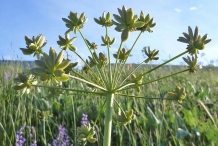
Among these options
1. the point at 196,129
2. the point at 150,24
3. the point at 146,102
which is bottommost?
the point at 196,129

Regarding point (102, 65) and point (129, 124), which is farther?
point (129, 124)

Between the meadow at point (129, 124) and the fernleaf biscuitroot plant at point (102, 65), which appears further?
the meadow at point (129, 124)

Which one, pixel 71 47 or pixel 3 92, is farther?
pixel 3 92

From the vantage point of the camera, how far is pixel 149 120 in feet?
8.22

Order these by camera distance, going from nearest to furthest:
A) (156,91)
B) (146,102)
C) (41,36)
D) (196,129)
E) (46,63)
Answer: (46,63), (41,36), (196,129), (146,102), (156,91)

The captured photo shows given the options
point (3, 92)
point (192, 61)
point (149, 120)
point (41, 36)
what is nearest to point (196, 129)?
point (149, 120)

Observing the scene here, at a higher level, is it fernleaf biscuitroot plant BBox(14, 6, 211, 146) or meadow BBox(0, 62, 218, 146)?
fernleaf biscuitroot plant BBox(14, 6, 211, 146)

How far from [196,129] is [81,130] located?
5.24 feet

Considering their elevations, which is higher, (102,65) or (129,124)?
(102,65)

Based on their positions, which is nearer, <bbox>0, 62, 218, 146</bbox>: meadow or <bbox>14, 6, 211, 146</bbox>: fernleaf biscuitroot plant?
<bbox>14, 6, 211, 146</bbox>: fernleaf biscuitroot plant

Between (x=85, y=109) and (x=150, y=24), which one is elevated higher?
(x=150, y=24)

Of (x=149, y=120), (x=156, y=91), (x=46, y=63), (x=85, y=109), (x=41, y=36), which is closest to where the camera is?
(x=46, y=63)

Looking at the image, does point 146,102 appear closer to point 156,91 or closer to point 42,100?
point 156,91

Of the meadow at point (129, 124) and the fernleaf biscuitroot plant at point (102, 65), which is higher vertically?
the fernleaf biscuitroot plant at point (102, 65)
